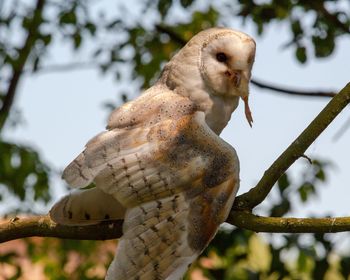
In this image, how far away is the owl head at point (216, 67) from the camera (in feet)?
10.9

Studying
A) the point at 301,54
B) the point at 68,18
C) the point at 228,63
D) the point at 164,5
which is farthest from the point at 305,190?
the point at 228,63

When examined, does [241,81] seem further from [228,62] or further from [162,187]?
[162,187]

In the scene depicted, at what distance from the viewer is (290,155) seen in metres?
3.10

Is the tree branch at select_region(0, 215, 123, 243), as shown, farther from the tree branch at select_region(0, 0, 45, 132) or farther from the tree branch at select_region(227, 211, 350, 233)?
the tree branch at select_region(0, 0, 45, 132)

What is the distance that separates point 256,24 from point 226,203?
226cm

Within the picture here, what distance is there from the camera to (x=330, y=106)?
10.4ft

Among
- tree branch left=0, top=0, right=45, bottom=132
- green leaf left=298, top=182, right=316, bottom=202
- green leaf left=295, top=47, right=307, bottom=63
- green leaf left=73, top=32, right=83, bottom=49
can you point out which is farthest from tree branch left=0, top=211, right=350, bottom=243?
green leaf left=73, top=32, right=83, bottom=49

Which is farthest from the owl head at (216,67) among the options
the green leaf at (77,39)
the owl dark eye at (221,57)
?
the green leaf at (77,39)

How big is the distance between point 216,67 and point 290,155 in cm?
44

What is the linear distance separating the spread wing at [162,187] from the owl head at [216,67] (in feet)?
0.84

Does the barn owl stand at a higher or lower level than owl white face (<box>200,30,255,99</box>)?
lower

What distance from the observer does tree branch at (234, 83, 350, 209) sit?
122 inches

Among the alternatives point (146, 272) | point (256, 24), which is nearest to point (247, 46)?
point (146, 272)

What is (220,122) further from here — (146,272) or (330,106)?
(146,272)
